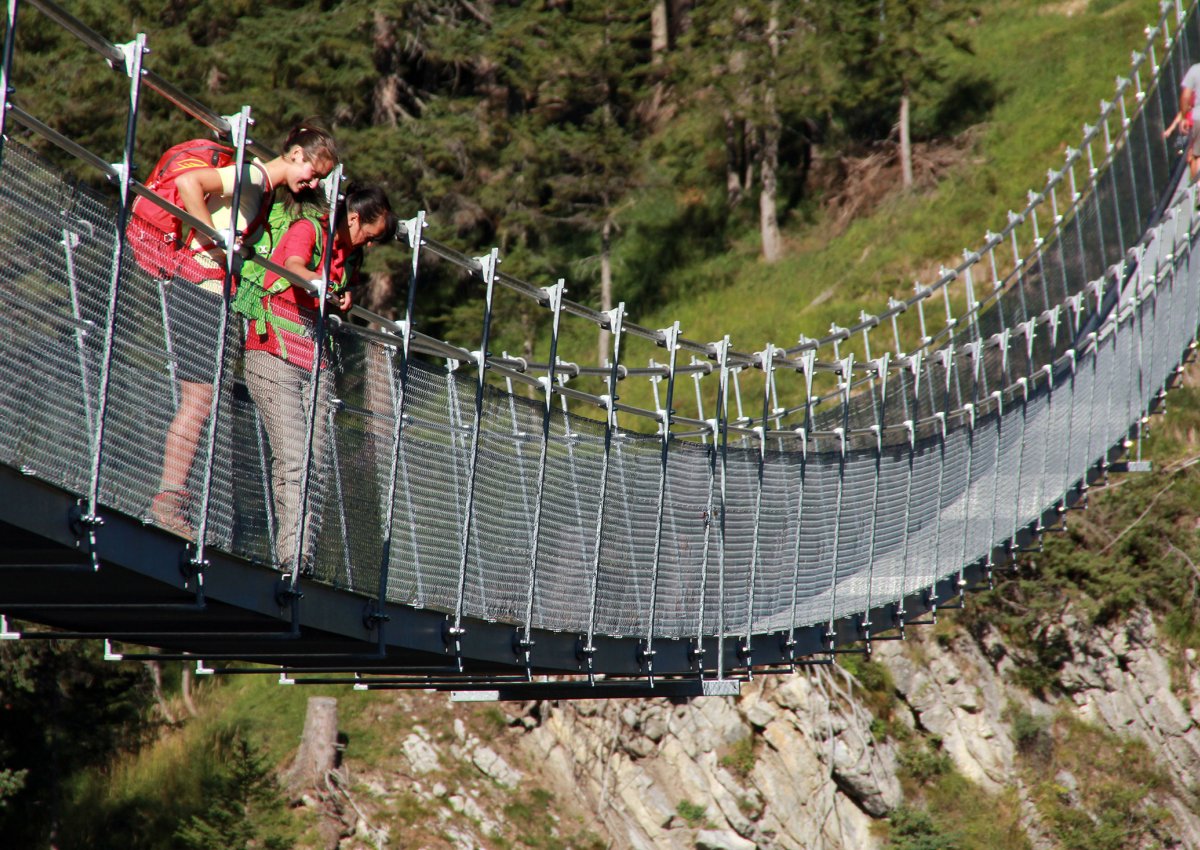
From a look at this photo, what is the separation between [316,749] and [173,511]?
776 cm

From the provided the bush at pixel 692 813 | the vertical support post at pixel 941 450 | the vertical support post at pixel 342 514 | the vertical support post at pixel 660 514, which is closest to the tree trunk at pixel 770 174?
the bush at pixel 692 813

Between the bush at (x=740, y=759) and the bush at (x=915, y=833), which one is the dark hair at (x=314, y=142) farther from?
the bush at (x=915, y=833)

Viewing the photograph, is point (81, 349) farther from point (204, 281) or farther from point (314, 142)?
point (314, 142)

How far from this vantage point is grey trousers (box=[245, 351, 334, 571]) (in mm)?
3959

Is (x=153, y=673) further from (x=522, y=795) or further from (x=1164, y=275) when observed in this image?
(x=1164, y=275)

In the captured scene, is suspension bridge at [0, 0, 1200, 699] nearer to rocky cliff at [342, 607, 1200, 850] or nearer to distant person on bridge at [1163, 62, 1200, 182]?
distant person on bridge at [1163, 62, 1200, 182]

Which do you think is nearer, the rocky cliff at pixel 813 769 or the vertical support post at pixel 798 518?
the vertical support post at pixel 798 518

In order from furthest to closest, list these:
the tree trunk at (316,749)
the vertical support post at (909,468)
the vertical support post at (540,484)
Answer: the tree trunk at (316,749) → the vertical support post at (909,468) → the vertical support post at (540,484)

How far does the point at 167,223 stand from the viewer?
3.66 metres

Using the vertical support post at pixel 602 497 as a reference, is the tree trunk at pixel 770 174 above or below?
above

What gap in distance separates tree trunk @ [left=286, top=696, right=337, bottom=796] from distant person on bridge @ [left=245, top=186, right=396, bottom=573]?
7.18m

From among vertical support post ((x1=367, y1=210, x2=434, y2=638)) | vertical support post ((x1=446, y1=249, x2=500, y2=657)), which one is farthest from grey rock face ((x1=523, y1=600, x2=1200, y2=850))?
vertical support post ((x1=367, y1=210, x2=434, y2=638))

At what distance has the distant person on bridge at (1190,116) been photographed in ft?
34.2

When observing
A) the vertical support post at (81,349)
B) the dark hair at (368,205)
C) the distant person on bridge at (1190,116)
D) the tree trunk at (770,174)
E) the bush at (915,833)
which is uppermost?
the tree trunk at (770,174)
